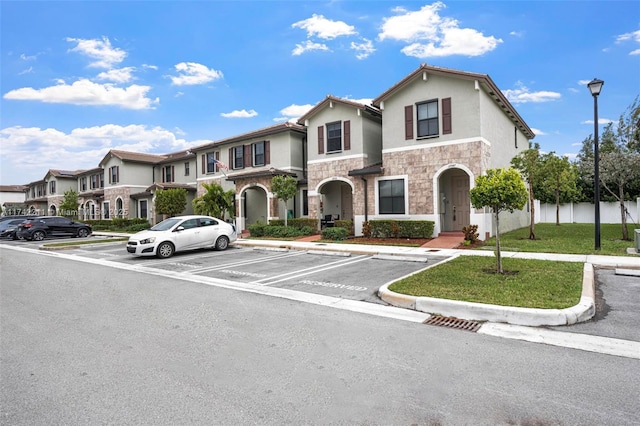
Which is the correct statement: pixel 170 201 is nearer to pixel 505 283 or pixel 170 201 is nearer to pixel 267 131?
pixel 267 131

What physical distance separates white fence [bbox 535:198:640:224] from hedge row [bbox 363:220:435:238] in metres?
18.5

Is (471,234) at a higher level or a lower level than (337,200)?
lower

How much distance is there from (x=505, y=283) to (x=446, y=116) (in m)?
10.9

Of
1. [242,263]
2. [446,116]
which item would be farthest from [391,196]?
[242,263]

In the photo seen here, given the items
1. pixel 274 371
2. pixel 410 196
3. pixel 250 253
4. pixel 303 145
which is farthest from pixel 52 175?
pixel 274 371

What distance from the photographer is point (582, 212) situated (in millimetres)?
29266

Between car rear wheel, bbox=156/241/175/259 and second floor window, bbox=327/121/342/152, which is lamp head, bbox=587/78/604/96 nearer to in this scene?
second floor window, bbox=327/121/342/152

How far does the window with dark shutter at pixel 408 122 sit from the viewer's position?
58.5ft

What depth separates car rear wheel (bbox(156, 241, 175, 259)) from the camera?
14.0 m

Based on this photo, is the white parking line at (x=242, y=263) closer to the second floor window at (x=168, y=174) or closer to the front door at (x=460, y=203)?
the front door at (x=460, y=203)

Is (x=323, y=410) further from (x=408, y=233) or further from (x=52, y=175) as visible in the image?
(x=52, y=175)

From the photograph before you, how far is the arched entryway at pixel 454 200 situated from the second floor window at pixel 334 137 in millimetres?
5576

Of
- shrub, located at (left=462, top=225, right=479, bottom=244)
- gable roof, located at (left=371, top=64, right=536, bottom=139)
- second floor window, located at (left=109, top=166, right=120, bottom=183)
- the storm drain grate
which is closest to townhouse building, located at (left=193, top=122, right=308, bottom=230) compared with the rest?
gable roof, located at (left=371, top=64, right=536, bottom=139)

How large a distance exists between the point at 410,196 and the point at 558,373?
558 inches
